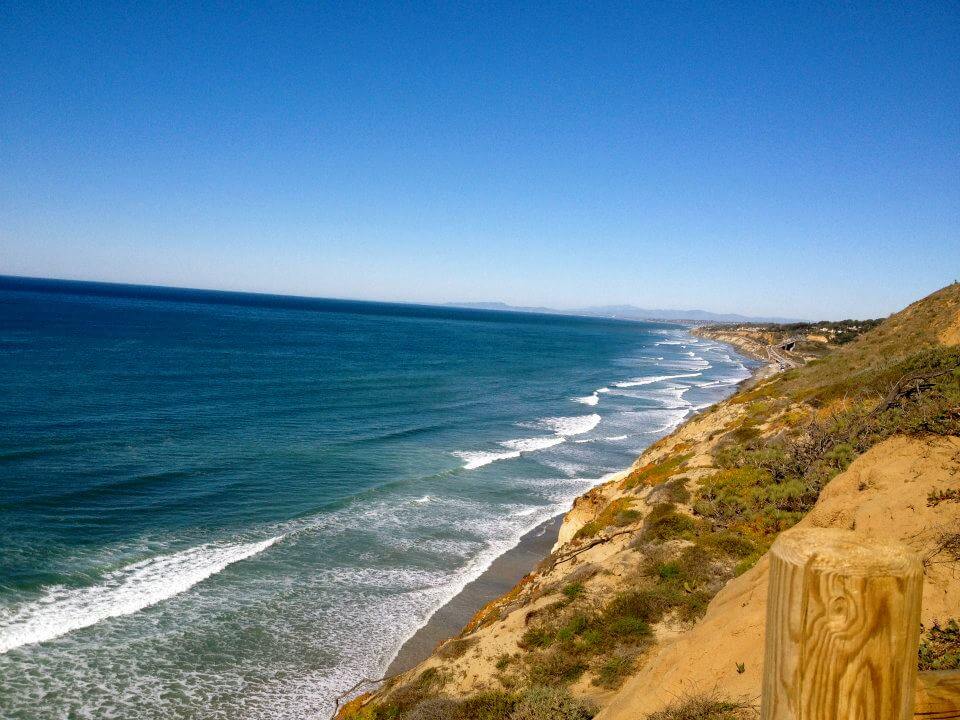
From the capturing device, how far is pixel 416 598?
703 inches

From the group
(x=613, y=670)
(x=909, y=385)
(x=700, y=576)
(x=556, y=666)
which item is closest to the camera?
(x=613, y=670)

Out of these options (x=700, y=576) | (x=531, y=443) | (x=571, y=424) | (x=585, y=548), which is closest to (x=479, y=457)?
(x=531, y=443)

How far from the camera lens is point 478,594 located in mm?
18250

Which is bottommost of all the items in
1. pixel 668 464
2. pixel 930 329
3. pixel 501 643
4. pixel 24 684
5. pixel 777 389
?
pixel 24 684

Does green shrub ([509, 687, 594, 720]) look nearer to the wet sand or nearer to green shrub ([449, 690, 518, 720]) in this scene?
green shrub ([449, 690, 518, 720])

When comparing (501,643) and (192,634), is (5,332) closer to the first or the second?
(192,634)

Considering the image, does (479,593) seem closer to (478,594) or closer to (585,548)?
(478,594)

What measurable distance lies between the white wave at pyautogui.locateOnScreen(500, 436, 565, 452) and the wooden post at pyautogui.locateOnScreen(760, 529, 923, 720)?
33174 millimetres

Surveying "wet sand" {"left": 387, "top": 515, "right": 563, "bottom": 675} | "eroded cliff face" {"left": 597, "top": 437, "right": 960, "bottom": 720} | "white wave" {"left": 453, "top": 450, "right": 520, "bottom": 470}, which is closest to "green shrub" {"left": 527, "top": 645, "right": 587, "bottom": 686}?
"eroded cliff face" {"left": 597, "top": 437, "right": 960, "bottom": 720}

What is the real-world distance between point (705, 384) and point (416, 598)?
2260 inches

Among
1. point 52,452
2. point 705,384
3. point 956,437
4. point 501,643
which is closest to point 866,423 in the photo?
point 956,437

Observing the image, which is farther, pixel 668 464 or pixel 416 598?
pixel 668 464

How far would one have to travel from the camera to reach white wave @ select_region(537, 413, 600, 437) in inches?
1587

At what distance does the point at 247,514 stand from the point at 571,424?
25.2m
